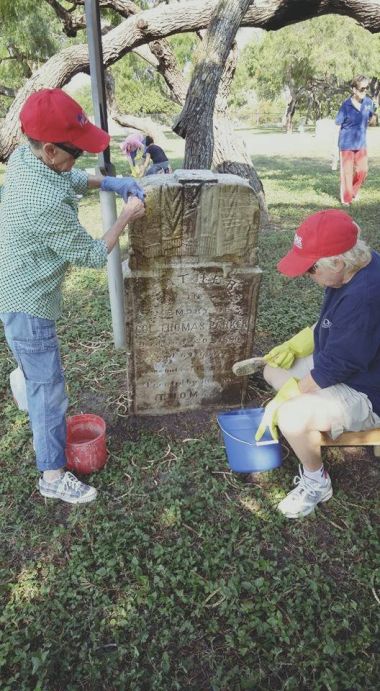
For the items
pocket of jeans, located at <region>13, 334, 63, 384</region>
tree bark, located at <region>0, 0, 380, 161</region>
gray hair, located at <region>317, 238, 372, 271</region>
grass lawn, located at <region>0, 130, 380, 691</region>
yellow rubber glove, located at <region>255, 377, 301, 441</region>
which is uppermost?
tree bark, located at <region>0, 0, 380, 161</region>

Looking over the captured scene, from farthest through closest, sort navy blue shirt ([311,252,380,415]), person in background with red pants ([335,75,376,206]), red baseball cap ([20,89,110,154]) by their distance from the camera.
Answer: person in background with red pants ([335,75,376,206]) → navy blue shirt ([311,252,380,415]) → red baseball cap ([20,89,110,154])

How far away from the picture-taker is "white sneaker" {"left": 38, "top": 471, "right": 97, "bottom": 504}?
2.60 meters

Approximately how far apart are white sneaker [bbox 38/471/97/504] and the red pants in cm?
694

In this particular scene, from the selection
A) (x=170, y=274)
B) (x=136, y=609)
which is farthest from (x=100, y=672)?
(x=170, y=274)

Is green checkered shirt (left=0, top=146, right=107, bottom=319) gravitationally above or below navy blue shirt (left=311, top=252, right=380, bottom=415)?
above

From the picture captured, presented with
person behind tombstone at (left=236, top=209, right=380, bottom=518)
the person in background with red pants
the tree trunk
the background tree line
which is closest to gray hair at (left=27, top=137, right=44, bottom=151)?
person behind tombstone at (left=236, top=209, right=380, bottom=518)

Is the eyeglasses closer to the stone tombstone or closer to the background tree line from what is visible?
the stone tombstone

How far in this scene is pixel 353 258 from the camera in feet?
7.04

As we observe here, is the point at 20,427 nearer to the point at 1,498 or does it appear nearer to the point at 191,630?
the point at 1,498

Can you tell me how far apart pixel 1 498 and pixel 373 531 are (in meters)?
1.98

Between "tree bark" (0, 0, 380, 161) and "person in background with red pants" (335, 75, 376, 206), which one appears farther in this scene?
"person in background with red pants" (335, 75, 376, 206)

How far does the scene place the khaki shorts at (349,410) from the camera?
2.25m

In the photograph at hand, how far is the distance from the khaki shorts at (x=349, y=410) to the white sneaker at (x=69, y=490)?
1.32 meters

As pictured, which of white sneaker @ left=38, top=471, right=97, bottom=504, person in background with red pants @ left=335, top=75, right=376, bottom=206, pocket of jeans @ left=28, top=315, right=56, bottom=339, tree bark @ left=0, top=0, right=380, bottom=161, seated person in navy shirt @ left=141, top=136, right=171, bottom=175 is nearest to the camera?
pocket of jeans @ left=28, top=315, right=56, bottom=339
